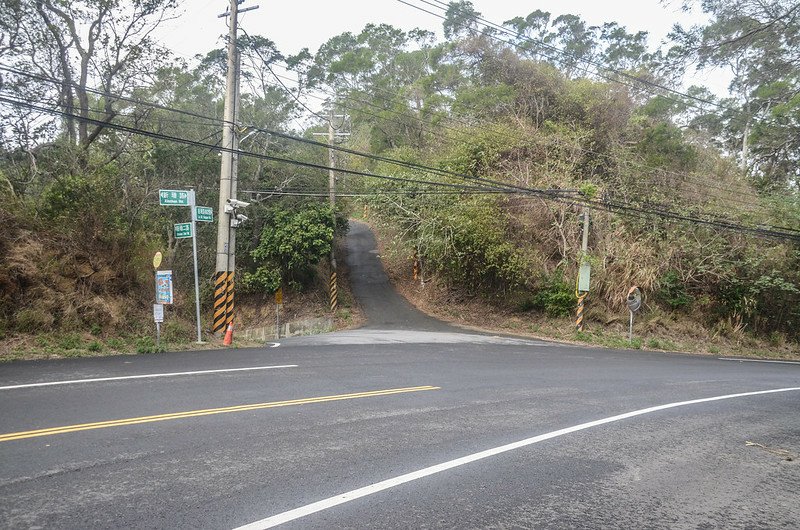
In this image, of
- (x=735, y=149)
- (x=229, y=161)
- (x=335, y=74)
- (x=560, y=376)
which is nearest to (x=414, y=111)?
(x=335, y=74)

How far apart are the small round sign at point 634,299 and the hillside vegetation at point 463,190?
146 centimetres

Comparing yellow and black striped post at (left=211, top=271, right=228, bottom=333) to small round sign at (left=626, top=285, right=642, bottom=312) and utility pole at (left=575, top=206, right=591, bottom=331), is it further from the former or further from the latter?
small round sign at (left=626, top=285, right=642, bottom=312)

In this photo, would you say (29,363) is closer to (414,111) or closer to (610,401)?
(610,401)

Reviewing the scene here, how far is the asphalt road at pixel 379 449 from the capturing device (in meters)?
4.84

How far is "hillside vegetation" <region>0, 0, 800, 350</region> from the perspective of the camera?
15.5m

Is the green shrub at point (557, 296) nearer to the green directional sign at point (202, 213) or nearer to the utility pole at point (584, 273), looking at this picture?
the utility pole at point (584, 273)

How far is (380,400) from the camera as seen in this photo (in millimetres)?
9523

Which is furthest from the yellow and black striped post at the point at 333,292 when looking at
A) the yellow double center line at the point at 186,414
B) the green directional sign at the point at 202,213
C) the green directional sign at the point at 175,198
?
the yellow double center line at the point at 186,414

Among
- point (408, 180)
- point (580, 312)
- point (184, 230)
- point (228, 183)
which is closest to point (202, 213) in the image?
point (184, 230)

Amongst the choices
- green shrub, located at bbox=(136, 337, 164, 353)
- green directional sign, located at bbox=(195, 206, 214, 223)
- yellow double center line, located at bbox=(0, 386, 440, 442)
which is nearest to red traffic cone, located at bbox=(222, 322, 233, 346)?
green shrub, located at bbox=(136, 337, 164, 353)

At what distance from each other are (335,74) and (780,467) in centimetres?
4902

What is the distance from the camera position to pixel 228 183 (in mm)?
17375

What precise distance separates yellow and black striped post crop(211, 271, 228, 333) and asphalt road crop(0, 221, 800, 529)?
4590 millimetres

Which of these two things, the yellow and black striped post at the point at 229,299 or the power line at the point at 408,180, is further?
the yellow and black striped post at the point at 229,299
